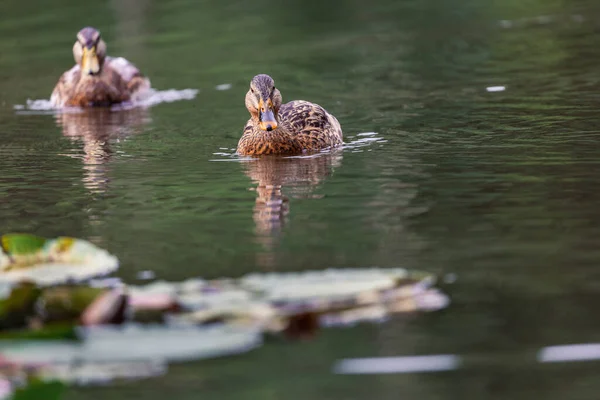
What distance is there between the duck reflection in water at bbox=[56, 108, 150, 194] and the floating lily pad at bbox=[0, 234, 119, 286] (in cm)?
282

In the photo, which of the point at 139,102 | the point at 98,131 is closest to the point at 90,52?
the point at 139,102

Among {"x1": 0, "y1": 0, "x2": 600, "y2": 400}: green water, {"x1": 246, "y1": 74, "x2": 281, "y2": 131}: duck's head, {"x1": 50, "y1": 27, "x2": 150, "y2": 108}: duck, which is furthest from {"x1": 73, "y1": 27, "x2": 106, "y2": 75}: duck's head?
{"x1": 246, "y1": 74, "x2": 281, "y2": 131}: duck's head

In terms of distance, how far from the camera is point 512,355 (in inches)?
185

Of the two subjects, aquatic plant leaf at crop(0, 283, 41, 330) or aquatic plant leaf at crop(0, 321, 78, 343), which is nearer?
aquatic plant leaf at crop(0, 321, 78, 343)

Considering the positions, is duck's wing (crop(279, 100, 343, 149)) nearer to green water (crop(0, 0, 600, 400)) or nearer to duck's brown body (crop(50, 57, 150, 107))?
green water (crop(0, 0, 600, 400))

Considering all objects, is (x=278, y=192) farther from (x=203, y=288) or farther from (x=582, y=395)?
(x=582, y=395)

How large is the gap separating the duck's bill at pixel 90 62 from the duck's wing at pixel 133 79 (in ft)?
0.82

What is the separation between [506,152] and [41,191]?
3430 millimetres

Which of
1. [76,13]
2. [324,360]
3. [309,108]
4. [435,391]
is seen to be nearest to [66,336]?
[324,360]

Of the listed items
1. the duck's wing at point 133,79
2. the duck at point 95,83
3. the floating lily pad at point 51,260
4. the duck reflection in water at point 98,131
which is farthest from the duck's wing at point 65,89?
the floating lily pad at point 51,260

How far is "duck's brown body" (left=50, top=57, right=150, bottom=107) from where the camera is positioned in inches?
574

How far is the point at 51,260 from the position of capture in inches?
228

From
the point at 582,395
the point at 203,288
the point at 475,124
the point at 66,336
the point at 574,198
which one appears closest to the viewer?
the point at 582,395

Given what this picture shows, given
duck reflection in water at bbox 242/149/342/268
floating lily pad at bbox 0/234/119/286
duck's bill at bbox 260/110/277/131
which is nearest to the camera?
floating lily pad at bbox 0/234/119/286
